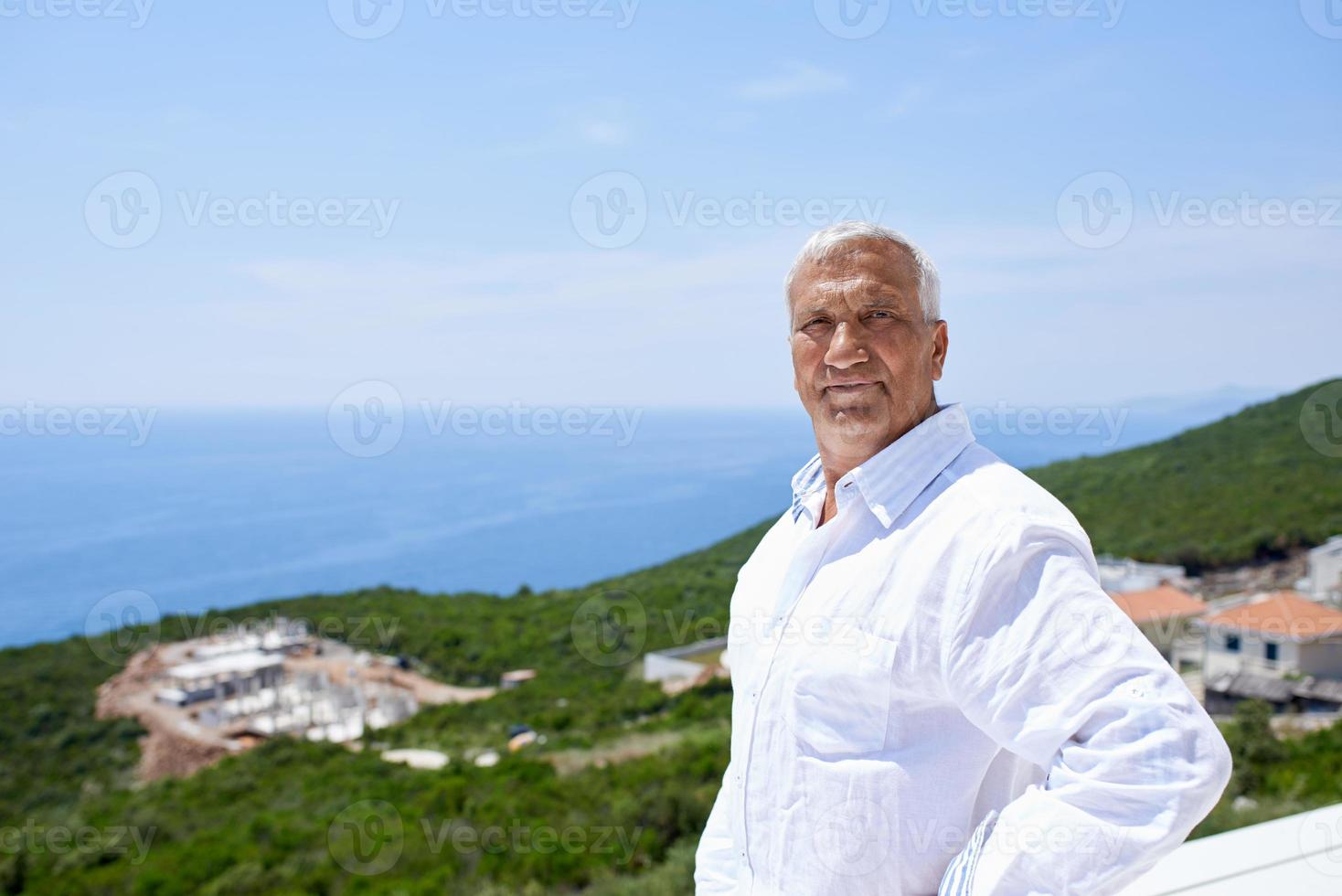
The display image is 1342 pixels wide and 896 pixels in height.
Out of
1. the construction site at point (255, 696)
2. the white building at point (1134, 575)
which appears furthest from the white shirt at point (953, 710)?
the white building at point (1134, 575)

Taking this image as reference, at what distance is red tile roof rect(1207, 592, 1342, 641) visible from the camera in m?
10.3

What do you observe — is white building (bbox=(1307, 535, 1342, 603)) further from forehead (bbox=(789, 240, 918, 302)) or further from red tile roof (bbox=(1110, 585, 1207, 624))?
forehead (bbox=(789, 240, 918, 302))

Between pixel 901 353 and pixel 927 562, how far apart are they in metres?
0.29

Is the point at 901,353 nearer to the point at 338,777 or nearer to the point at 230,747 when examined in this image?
the point at 338,777

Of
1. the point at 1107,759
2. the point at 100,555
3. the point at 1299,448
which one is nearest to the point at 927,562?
the point at 1107,759

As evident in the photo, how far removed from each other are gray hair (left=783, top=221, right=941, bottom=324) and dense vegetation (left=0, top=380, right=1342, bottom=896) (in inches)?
101

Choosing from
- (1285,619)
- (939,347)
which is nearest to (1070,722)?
(939,347)

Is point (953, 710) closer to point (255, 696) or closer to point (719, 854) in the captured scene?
point (719, 854)

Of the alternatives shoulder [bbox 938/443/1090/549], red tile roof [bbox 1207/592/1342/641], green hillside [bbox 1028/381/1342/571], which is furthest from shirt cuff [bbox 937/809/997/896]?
green hillside [bbox 1028/381/1342/571]

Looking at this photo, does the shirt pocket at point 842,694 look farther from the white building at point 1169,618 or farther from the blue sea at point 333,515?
the white building at point 1169,618

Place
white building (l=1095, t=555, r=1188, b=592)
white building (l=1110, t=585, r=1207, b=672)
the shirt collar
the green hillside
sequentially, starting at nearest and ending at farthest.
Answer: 1. the shirt collar
2. white building (l=1110, t=585, r=1207, b=672)
3. white building (l=1095, t=555, r=1188, b=592)
4. the green hillside

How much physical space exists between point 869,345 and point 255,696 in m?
17.8

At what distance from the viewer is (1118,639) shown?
30.8 inches

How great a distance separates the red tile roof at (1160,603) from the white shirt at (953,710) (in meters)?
12.4
